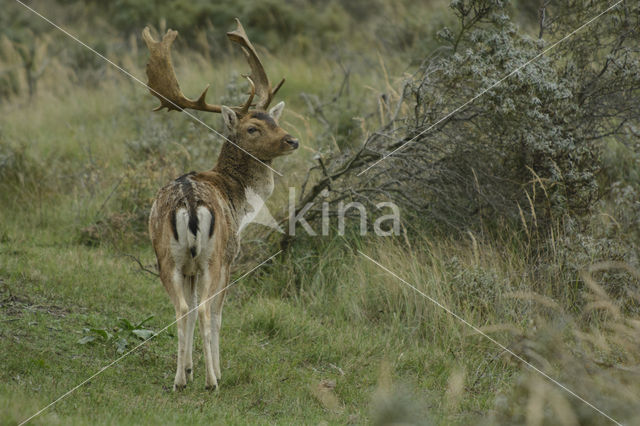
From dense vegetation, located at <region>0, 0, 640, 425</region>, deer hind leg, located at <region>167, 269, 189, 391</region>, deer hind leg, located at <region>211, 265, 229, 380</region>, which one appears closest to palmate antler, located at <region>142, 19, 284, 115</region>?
dense vegetation, located at <region>0, 0, 640, 425</region>

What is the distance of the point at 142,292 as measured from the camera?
25.7 feet

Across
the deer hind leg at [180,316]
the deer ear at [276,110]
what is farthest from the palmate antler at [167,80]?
the deer hind leg at [180,316]

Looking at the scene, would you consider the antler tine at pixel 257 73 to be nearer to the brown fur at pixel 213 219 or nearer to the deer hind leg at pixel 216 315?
the brown fur at pixel 213 219

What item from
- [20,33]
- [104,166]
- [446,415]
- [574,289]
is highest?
[20,33]

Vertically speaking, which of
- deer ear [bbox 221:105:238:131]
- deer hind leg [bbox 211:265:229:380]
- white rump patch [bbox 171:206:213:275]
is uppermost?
deer ear [bbox 221:105:238:131]

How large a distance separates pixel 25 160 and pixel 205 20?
848cm

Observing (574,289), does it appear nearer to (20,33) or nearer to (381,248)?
(381,248)

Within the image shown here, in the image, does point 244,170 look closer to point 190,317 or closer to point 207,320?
point 190,317

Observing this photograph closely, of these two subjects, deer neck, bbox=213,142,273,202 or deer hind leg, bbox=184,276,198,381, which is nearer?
deer hind leg, bbox=184,276,198,381

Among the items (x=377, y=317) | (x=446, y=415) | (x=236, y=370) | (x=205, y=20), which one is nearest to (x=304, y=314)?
(x=377, y=317)

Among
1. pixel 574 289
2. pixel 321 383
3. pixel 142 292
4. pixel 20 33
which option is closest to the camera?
pixel 321 383

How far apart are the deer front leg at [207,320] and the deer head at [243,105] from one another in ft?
5.50

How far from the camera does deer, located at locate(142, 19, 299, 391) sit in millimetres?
5453

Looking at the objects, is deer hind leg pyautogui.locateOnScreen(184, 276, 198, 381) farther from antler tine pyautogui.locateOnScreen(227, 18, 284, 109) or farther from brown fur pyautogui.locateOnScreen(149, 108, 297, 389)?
antler tine pyautogui.locateOnScreen(227, 18, 284, 109)
